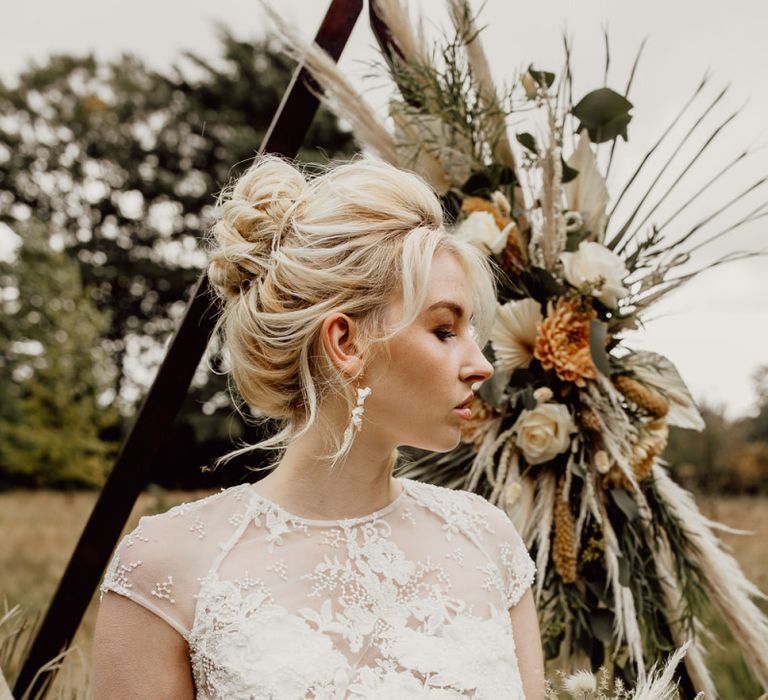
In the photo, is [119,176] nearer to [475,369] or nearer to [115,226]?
[115,226]

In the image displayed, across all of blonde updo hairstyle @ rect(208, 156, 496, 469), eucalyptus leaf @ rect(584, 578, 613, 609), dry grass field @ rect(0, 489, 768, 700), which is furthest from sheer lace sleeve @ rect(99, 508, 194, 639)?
dry grass field @ rect(0, 489, 768, 700)

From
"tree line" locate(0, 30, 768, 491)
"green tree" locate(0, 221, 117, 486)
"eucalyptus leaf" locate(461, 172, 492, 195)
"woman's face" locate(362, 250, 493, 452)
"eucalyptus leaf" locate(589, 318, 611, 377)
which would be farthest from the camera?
"tree line" locate(0, 30, 768, 491)

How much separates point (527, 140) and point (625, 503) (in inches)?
37.0

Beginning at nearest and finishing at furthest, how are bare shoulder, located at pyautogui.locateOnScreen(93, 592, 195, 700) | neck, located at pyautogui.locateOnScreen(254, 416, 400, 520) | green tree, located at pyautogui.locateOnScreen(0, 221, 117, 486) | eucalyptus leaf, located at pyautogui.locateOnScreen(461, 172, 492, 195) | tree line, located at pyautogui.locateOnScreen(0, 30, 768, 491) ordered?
bare shoulder, located at pyautogui.locateOnScreen(93, 592, 195, 700) → neck, located at pyautogui.locateOnScreen(254, 416, 400, 520) → eucalyptus leaf, located at pyautogui.locateOnScreen(461, 172, 492, 195) → green tree, located at pyautogui.locateOnScreen(0, 221, 117, 486) → tree line, located at pyautogui.locateOnScreen(0, 30, 768, 491)

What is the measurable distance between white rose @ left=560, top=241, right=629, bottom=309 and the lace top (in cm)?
68

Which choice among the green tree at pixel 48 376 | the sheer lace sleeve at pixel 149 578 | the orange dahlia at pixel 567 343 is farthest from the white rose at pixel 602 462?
the green tree at pixel 48 376

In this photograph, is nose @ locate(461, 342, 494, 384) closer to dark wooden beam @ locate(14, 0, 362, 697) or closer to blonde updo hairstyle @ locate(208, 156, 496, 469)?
blonde updo hairstyle @ locate(208, 156, 496, 469)

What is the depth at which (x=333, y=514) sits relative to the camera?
1781 mm

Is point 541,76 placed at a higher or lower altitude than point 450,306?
higher

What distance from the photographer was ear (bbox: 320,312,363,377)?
1.64 m

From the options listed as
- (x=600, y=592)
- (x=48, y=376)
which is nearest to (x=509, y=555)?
(x=600, y=592)

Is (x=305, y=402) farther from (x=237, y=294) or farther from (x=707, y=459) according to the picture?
(x=707, y=459)

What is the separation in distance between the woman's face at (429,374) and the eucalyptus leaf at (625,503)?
540 millimetres

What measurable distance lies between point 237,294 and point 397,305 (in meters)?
0.40
